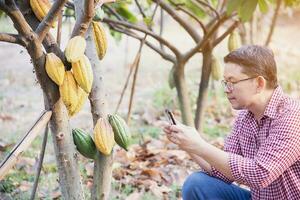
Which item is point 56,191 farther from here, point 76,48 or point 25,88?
point 25,88

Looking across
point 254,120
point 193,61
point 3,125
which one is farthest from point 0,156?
point 193,61

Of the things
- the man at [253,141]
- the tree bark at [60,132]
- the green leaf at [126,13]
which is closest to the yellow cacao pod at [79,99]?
the tree bark at [60,132]

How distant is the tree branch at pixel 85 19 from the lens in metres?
1.65

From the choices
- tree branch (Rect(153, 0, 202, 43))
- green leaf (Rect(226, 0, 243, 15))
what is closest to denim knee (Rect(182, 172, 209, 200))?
green leaf (Rect(226, 0, 243, 15))

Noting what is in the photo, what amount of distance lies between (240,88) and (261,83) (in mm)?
86

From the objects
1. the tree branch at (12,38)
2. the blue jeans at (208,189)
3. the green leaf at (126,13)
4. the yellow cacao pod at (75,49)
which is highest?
the green leaf at (126,13)

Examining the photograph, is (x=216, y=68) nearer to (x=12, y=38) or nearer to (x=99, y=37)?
(x=99, y=37)

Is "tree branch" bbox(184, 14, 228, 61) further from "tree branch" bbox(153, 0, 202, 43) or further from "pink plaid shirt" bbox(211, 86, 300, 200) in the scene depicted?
"pink plaid shirt" bbox(211, 86, 300, 200)

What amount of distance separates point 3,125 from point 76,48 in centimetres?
321

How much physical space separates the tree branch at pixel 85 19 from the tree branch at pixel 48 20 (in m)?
0.09

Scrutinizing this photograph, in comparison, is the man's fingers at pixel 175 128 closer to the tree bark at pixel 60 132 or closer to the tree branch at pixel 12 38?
the tree bark at pixel 60 132

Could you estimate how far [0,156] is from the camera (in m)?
3.32

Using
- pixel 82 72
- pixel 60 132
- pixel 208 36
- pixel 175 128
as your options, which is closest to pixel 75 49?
pixel 82 72

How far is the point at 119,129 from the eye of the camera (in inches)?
74.3
